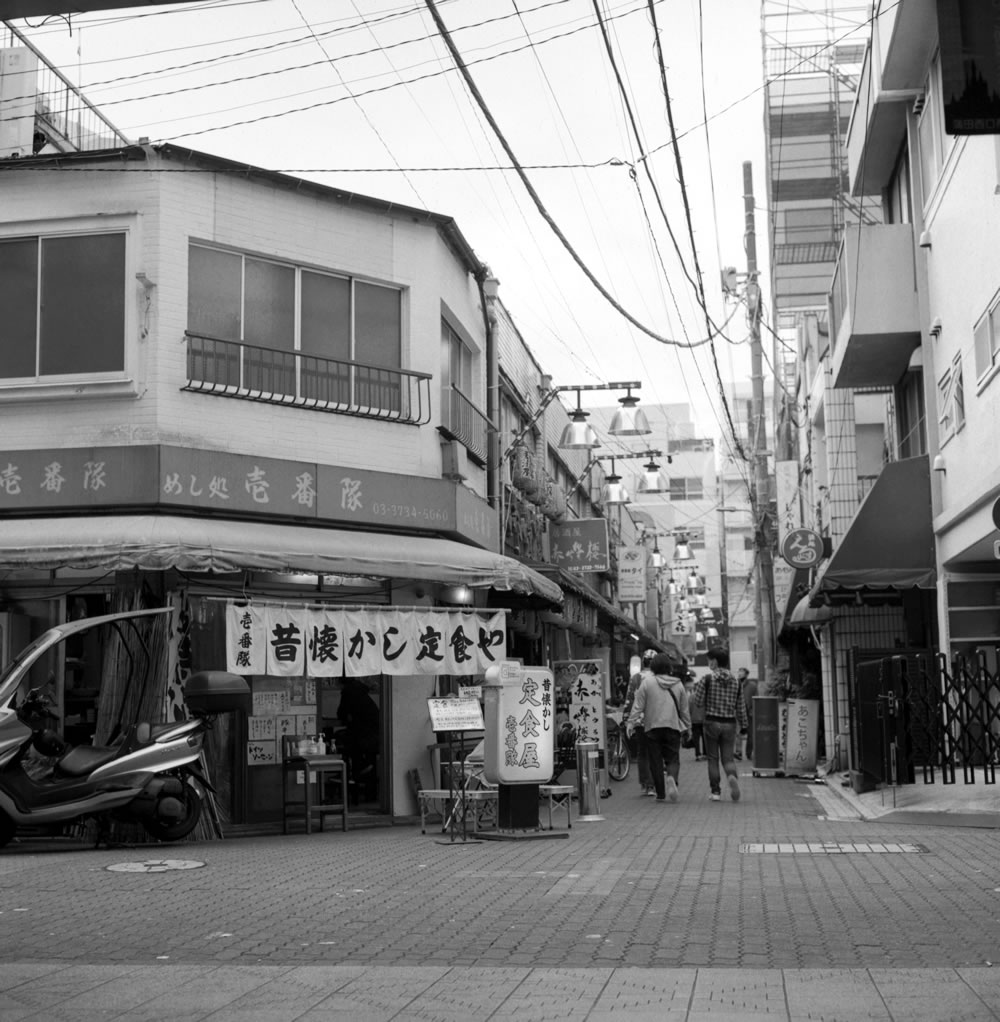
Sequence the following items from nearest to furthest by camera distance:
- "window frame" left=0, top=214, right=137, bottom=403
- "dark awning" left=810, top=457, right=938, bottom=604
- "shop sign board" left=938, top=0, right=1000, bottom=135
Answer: "shop sign board" left=938, top=0, right=1000, bottom=135, "window frame" left=0, top=214, right=137, bottom=403, "dark awning" left=810, top=457, right=938, bottom=604

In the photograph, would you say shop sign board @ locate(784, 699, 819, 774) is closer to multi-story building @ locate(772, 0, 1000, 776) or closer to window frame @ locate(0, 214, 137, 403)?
multi-story building @ locate(772, 0, 1000, 776)

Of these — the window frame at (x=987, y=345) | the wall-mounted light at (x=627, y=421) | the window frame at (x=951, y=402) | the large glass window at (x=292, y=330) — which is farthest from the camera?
the wall-mounted light at (x=627, y=421)

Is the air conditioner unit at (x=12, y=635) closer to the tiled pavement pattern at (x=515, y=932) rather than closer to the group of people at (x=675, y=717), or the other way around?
the tiled pavement pattern at (x=515, y=932)

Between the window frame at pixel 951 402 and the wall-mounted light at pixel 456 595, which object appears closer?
the window frame at pixel 951 402

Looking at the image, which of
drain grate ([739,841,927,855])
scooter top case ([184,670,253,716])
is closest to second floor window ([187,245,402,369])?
scooter top case ([184,670,253,716])

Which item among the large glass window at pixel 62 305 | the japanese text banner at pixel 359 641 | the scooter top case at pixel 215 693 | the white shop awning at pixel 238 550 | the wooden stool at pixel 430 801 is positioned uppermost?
the large glass window at pixel 62 305

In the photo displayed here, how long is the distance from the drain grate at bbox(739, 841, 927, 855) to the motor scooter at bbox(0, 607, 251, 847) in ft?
17.9

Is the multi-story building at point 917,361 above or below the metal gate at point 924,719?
above

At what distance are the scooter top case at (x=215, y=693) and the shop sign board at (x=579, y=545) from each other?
49.2 feet

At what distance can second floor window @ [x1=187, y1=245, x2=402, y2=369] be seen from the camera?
17.2 m

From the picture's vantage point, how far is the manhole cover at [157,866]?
12195 mm

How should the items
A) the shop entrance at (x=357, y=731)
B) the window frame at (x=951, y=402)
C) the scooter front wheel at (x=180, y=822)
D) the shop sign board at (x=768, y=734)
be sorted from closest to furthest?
the scooter front wheel at (x=180, y=822), the shop entrance at (x=357, y=731), the window frame at (x=951, y=402), the shop sign board at (x=768, y=734)

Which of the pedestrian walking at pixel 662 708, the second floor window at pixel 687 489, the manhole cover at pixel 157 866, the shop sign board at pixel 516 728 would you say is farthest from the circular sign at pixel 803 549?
the second floor window at pixel 687 489

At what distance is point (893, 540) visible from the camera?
20.9m
